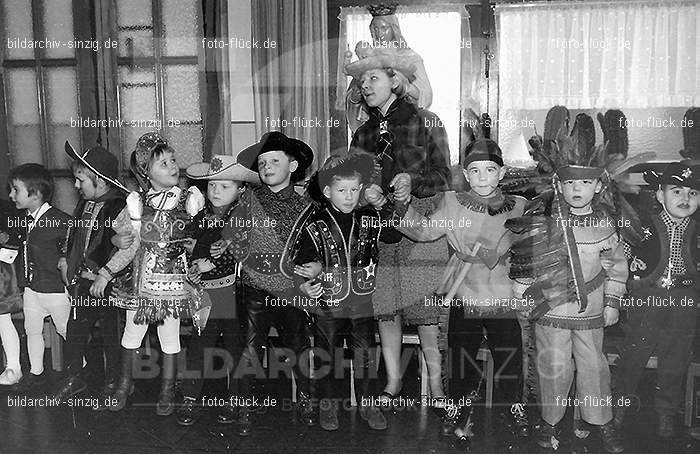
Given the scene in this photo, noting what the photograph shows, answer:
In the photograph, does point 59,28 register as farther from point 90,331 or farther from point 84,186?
point 90,331

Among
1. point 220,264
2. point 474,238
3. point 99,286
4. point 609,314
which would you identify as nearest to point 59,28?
point 99,286

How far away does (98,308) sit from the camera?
2.20m

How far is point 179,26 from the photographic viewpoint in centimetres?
235

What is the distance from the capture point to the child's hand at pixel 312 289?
1995 mm

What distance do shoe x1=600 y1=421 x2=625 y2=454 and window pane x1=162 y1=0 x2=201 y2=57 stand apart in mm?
1854

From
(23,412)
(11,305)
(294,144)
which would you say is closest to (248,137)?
(294,144)

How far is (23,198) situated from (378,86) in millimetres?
1270

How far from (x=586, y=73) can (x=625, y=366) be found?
1.08m

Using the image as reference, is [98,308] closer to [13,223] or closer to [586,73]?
[13,223]

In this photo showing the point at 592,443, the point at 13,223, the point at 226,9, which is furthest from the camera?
the point at 226,9

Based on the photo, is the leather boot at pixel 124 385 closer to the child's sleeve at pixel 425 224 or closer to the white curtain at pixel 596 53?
the child's sleeve at pixel 425 224

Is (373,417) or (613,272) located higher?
(613,272)

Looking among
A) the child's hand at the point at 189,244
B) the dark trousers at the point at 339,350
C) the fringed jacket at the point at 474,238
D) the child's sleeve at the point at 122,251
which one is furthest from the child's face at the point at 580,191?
the child's sleeve at the point at 122,251

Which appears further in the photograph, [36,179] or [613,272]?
[36,179]
